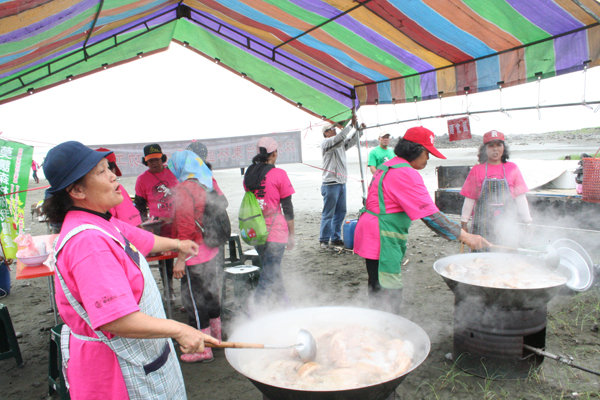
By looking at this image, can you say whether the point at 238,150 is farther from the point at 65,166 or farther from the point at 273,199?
the point at 65,166

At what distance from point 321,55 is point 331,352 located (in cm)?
455

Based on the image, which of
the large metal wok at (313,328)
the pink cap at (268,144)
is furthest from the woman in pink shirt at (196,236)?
the large metal wok at (313,328)

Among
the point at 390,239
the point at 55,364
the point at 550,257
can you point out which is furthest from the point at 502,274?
the point at 55,364

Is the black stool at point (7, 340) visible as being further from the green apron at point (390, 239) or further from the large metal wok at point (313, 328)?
the green apron at point (390, 239)

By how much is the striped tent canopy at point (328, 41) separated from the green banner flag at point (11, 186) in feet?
3.27

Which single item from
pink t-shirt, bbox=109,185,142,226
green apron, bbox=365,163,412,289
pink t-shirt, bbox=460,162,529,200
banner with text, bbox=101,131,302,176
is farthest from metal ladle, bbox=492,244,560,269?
banner with text, bbox=101,131,302,176

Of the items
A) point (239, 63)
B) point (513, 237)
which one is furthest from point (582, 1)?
point (239, 63)

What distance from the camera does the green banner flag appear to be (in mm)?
4395

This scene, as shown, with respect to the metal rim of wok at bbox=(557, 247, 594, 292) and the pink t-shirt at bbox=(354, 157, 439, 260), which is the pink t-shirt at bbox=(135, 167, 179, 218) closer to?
the pink t-shirt at bbox=(354, 157, 439, 260)

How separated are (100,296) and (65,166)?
0.53 metres

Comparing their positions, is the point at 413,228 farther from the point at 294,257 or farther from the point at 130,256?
the point at 130,256

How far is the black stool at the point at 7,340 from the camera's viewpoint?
350 centimetres

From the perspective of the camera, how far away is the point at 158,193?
13.9ft

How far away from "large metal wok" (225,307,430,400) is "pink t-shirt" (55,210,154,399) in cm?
62
